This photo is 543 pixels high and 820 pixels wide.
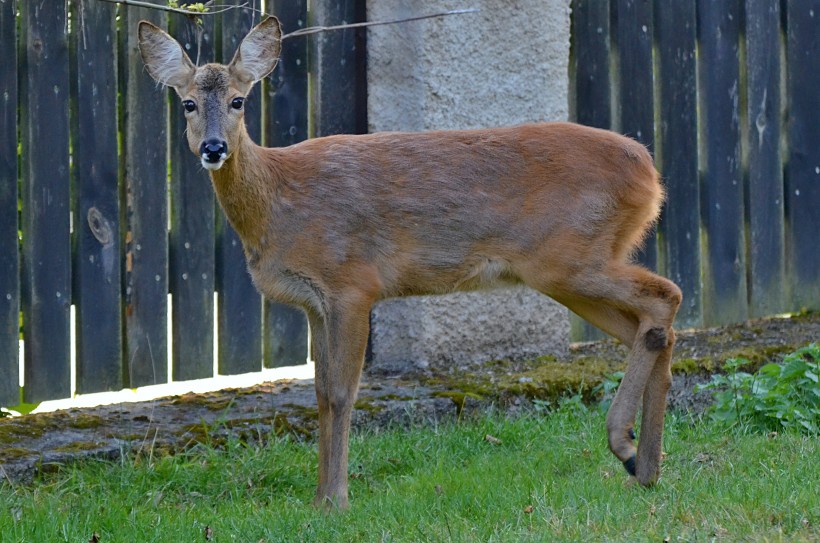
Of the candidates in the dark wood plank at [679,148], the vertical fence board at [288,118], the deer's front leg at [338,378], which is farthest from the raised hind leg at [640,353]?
the dark wood plank at [679,148]

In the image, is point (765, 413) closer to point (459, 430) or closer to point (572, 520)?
point (459, 430)

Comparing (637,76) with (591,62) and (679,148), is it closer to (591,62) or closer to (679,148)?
(591,62)

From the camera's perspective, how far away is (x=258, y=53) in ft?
19.2

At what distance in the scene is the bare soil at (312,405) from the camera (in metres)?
6.02

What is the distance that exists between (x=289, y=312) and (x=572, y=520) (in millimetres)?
3201

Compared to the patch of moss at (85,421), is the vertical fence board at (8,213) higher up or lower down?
higher up

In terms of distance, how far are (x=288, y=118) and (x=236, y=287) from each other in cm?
108

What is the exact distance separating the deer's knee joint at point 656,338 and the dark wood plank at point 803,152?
4142mm

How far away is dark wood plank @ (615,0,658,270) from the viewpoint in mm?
8406

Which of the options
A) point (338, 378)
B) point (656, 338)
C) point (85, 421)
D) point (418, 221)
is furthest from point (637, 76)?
point (85, 421)

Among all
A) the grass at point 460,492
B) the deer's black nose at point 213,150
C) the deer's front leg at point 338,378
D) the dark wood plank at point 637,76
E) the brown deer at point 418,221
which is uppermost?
the dark wood plank at point 637,76

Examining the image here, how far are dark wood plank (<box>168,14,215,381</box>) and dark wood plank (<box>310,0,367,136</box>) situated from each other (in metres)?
0.70

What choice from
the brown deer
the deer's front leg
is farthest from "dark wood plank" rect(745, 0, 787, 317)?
the deer's front leg

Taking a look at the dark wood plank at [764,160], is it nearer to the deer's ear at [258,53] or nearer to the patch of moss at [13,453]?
the deer's ear at [258,53]
